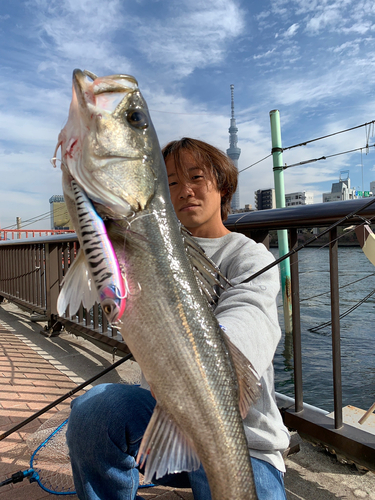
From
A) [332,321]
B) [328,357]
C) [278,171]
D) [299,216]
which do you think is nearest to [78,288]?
[299,216]

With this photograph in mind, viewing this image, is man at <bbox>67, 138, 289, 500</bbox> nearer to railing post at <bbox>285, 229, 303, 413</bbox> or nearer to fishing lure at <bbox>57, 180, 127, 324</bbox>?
fishing lure at <bbox>57, 180, 127, 324</bbox>

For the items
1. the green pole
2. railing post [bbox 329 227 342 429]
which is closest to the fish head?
railing post [bbox 329 227 342 429]

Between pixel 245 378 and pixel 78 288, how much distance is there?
58cm

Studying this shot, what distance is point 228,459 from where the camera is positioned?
3.33ft

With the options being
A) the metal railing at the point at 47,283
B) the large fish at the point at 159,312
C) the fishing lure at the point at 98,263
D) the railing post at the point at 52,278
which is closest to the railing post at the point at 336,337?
the large fish at the point at 159,312

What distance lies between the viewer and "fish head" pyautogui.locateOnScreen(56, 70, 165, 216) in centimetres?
102

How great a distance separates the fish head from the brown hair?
2.76ft

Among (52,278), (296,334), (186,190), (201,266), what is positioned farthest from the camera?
(52,278)

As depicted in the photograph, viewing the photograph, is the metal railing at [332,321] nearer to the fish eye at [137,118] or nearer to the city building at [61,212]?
the city building at [61,212]

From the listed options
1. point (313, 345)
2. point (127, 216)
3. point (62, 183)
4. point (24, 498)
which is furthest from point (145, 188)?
point (313, 345)

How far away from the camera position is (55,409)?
10.4 feet

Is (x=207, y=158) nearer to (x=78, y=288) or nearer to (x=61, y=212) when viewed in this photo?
(x=61, y=212)

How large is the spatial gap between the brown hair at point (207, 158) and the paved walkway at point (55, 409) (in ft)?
5.74

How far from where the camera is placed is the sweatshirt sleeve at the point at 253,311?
4.23 ft
